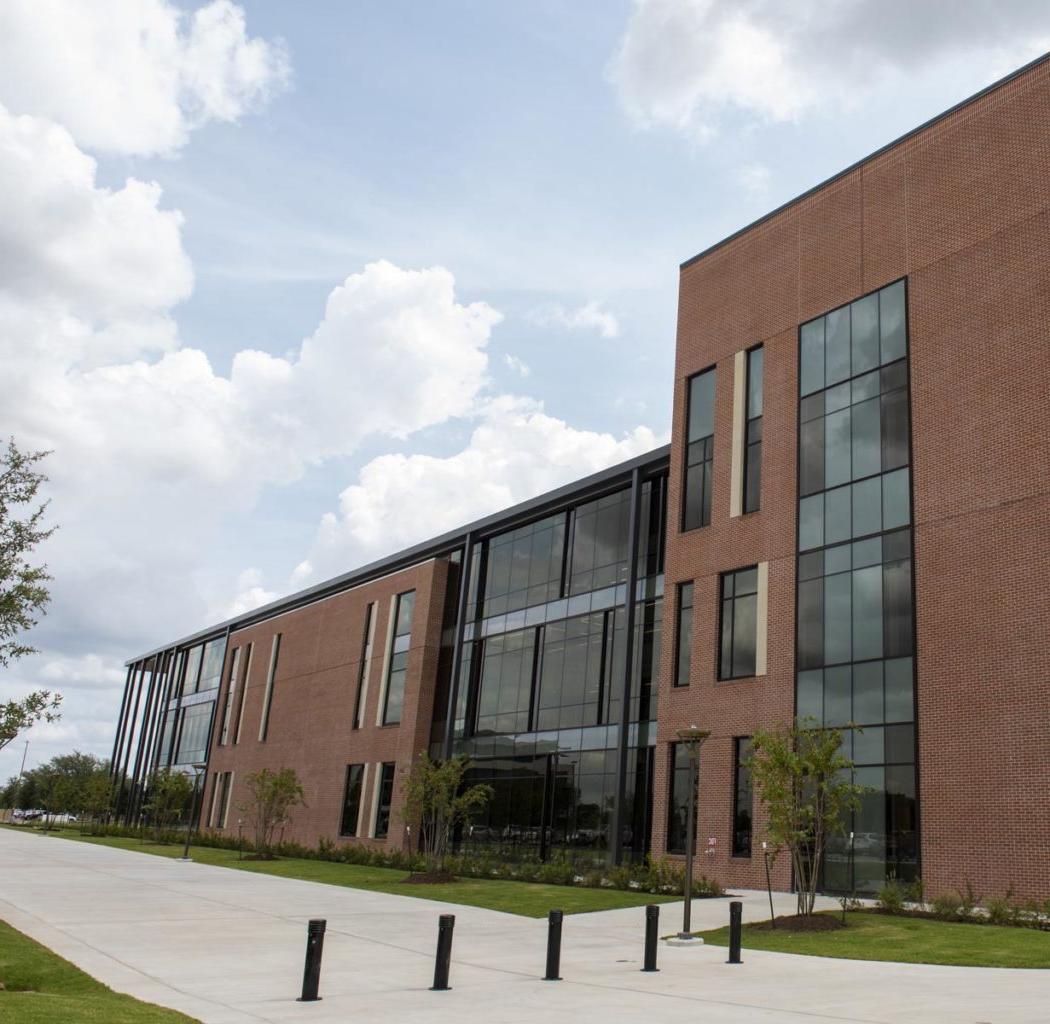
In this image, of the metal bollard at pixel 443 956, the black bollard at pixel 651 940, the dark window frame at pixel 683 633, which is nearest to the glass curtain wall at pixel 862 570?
the dark window frame at pixel 683 633

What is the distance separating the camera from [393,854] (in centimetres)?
4000

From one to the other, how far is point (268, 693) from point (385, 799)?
58.5 ft

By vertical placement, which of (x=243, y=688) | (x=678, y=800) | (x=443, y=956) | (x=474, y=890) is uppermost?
(x=243, y=688)

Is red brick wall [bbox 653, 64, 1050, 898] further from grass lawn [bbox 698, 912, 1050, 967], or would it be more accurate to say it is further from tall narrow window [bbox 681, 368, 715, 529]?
grass lawn [bbox 698, 912, 1050, 967]

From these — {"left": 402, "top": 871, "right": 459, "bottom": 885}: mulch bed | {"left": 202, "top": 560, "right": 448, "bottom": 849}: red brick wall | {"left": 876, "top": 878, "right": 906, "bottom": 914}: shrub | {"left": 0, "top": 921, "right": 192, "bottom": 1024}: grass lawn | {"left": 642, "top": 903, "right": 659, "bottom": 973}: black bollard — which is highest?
{"left": 202, "top": 560, "right": 448, "bottom": 849}: red brick wall

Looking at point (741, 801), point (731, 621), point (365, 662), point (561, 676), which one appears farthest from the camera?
point (365, 662)

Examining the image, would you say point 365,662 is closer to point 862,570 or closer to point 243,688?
point 243,688

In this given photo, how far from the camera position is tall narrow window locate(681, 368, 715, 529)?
3462 centimetres

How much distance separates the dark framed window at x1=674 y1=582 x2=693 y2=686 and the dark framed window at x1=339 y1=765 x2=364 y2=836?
71.5 ft

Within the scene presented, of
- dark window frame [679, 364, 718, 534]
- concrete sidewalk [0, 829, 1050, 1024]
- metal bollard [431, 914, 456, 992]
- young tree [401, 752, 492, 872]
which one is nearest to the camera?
concrete sidewalk [0, 829, 1050, 1024]

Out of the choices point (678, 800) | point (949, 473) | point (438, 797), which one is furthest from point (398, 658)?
point (949, 473)

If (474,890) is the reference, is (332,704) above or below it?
above

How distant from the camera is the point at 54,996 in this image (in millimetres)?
11734

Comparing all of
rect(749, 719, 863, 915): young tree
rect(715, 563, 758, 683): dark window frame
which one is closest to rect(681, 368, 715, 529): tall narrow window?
rect(715, 563, 758, 683): dark window frame
